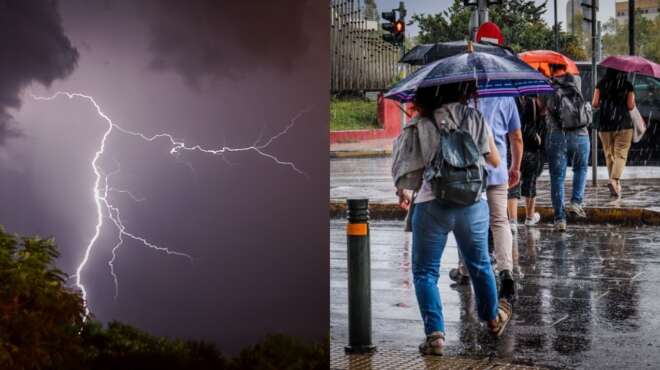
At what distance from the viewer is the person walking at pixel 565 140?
3.78 meters

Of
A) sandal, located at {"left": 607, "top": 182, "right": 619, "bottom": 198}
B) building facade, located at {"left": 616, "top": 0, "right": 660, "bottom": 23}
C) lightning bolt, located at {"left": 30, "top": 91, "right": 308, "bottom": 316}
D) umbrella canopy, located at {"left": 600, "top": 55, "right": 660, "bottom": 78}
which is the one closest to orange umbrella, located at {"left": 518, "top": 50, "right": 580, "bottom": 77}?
umbrella canopy, located at {"left": 600, "top": 55, "right": 660, "bottom": 78}

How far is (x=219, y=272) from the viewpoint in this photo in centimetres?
411

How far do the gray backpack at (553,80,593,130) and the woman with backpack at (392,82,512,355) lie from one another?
49cm

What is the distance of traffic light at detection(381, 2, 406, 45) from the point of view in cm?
366

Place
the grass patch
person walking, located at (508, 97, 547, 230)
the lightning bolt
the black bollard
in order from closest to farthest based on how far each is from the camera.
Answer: the black bollard, the grass patch, the lightning bolt, person walking, located at (508, 97, 547, 230)

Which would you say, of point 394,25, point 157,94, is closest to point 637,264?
point 394,25

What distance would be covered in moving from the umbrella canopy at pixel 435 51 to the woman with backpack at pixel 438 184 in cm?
23

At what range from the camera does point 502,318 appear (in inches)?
150

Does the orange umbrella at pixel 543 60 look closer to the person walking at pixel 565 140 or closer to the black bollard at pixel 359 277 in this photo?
the person walking at pixel 565 140

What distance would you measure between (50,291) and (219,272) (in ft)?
2.28

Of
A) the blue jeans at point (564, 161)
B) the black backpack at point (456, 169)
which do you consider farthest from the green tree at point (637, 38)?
the black backpack at point (456, 169)

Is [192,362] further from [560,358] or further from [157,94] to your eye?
[560,358]

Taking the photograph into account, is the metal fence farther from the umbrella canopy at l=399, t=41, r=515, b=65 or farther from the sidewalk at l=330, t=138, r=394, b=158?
the sidewalk at l=330, t=138, r=394, b=158

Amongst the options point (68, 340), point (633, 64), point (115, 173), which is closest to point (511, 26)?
point (633, 64)
